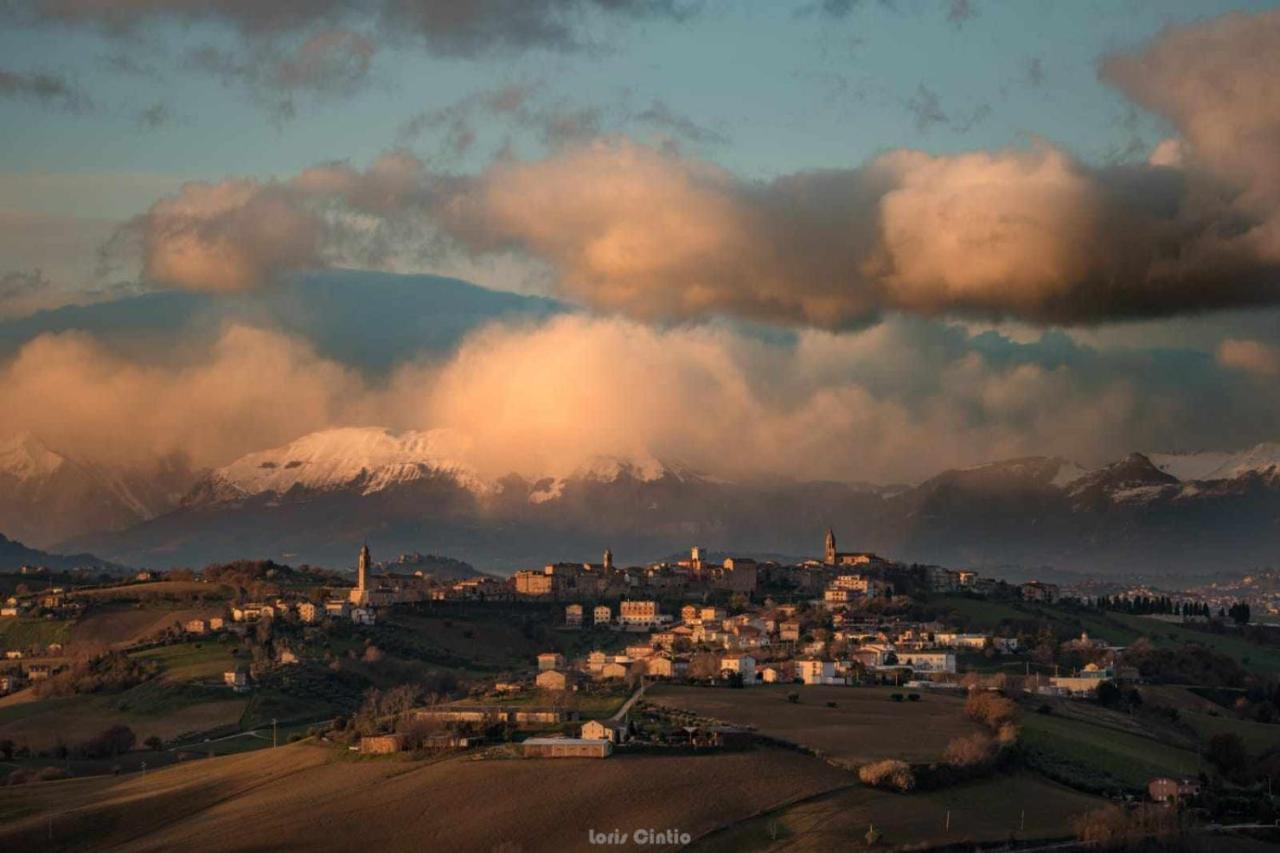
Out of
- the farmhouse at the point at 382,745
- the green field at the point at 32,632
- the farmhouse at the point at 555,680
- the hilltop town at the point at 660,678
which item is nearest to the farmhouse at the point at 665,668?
the hilltop town at the point at 660,678

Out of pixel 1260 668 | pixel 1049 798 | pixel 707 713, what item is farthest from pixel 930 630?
pixel 1049 798

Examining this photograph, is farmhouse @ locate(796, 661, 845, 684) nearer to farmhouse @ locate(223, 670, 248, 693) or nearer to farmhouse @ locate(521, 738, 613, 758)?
farmhouse @ locate(223, 670, 248, 693)

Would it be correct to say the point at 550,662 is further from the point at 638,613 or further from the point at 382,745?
the point at 382,745

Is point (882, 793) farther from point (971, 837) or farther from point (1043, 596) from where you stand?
point (1043, 596)

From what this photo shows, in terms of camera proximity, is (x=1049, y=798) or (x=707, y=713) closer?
(x=1049, y=798)

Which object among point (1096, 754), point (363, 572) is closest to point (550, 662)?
point (363, 572)

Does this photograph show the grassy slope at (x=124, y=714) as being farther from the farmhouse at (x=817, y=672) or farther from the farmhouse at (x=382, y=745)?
the farmhouse at (x=817, y=672)
